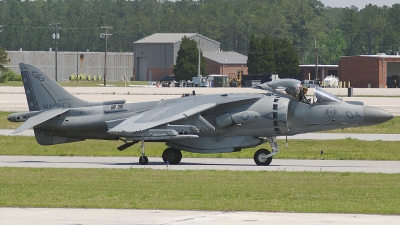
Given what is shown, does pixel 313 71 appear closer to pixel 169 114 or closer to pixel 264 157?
pixel 264 157

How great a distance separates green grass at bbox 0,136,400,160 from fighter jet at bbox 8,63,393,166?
104 centimetres

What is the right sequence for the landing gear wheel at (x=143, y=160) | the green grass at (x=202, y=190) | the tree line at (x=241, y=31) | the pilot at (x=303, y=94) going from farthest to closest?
the tree line at (x=241, y=31), the landing gear wheel at (x=143, y=160), the pilot at (x=303, y=94), the green grass at (x=202, y=190)

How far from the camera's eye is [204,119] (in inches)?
947

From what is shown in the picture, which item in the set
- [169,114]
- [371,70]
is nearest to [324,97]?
Result: [169,114]

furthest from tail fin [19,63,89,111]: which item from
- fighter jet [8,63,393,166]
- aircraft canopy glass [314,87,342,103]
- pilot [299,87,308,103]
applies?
aircraft canopy glass [314,87,342,103]

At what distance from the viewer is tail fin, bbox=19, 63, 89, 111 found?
82.5ft

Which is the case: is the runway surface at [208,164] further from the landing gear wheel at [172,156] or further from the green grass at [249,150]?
the green grass at [249,150]

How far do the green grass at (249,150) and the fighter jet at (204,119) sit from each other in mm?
1038

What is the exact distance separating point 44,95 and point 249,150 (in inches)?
310

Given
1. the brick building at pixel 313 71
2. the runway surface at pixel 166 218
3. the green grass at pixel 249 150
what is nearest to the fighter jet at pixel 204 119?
the green grass at pixel 249 150

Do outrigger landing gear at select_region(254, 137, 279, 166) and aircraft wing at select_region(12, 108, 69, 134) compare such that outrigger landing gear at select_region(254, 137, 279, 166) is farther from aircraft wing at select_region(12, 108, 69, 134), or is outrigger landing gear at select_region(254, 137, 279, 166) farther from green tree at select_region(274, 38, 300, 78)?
green tree at select_region(274, 38, 300, 78)

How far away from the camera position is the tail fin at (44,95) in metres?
25.1

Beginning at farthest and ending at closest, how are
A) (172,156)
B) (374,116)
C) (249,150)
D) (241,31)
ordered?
(241,31) → (249,150) → (172,156) → (374,116)

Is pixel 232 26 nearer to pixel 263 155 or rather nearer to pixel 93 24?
pixel 93 24
